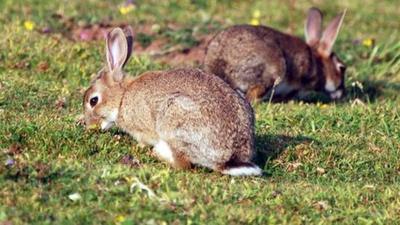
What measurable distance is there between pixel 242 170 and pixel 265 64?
135 inches

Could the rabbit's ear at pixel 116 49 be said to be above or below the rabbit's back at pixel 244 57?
above

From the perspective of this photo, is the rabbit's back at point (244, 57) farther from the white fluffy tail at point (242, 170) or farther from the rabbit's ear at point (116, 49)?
the white fluffy tail at point (242, 170)

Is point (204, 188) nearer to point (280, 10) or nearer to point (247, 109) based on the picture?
point (247, 109)

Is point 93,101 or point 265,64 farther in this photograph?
point 265,64

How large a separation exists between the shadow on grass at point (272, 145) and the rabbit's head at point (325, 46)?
342cm

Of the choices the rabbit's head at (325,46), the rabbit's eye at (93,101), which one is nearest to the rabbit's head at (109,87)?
the rabbit's eye at (93,101)

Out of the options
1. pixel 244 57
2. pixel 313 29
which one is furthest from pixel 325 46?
pixel 244 57

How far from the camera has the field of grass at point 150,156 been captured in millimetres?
6160

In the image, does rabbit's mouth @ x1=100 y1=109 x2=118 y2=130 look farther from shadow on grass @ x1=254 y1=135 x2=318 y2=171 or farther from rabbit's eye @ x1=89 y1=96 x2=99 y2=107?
shadow on grass @ x1=254 y1=135 x2=318 y2=171

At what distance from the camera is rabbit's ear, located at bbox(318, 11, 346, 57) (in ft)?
38.8

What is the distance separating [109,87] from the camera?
26.7ft

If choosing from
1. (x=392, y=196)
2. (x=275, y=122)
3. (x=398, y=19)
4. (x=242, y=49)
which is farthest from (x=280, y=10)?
(x=392, y=196)

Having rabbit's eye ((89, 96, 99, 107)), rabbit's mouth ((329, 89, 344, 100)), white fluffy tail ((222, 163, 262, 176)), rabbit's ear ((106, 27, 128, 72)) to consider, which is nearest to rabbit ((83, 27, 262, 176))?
white fluffy tail ((222, 163, 262, 176))

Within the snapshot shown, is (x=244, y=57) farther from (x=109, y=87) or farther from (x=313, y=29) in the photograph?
(x=109, y=87)
